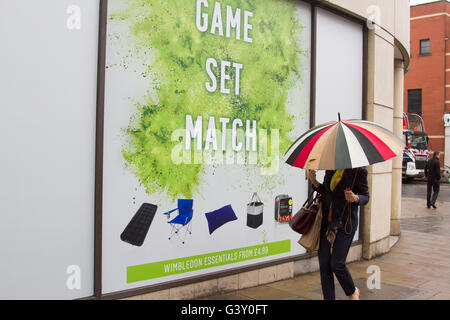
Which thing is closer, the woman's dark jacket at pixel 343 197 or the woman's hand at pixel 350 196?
the woman's hand at pixel 350 196

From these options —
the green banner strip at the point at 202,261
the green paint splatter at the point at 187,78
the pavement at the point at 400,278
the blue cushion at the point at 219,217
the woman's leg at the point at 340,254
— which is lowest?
the pavement at the point at 400,278

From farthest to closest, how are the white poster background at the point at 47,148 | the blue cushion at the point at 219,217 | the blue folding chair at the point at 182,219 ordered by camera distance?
the blue cushion at the point at 219,217, the blue folding chair at the point at 182,219, the white poster background at the point at 47,148

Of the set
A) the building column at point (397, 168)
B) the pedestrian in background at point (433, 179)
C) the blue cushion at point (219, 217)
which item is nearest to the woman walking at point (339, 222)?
the blue cushion at point (219, 217)

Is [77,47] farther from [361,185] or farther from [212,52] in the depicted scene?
[361,185]

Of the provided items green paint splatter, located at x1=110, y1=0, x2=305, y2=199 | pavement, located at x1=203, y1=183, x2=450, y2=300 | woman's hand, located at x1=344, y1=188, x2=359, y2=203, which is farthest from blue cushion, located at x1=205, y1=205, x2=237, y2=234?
woman's hand, located at x1=344, y1=188, x2=359, y2=203

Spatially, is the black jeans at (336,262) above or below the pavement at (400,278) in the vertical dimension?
above

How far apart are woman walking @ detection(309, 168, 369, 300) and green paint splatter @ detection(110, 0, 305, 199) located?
155cm

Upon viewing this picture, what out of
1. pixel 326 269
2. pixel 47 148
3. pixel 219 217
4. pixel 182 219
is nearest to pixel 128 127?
pixel 47 148

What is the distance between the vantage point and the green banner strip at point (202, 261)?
4.53 m

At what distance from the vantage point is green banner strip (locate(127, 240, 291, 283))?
178 inches

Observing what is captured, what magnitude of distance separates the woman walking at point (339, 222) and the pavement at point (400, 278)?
125 centimetres

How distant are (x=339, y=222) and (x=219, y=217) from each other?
164cm

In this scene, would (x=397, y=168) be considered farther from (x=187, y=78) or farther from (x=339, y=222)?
(x=187, y=78)

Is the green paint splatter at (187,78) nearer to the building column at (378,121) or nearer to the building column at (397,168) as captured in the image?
the building column at (378,121)
